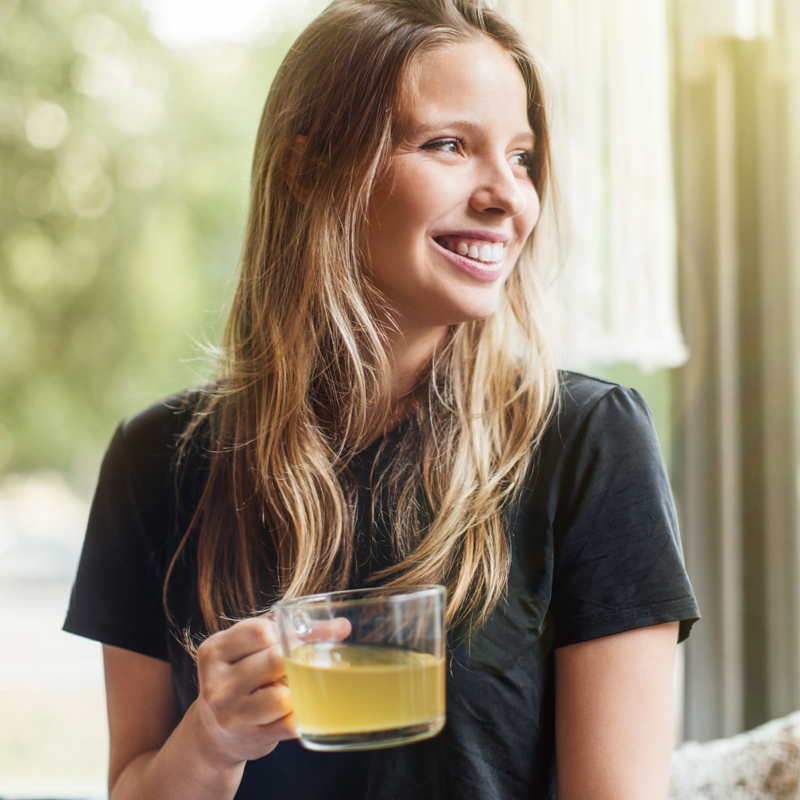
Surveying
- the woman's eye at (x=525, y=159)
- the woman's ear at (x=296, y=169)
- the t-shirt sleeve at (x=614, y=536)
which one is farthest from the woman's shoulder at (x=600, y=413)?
the woman's ear at (x=296, y=169)

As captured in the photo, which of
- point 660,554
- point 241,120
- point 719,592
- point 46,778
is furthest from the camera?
point 46,778

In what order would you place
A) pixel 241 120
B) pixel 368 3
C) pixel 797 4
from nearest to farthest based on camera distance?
pixel 368 3 < pixel 797 4 < pixel 241 120

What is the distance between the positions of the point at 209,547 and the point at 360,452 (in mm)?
224

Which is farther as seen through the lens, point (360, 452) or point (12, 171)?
point (12, 171)

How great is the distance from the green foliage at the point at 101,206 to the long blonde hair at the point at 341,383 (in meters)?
1.61

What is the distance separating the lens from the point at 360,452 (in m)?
0.92

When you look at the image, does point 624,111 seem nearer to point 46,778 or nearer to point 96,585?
point 96,585

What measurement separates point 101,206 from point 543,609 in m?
2.42

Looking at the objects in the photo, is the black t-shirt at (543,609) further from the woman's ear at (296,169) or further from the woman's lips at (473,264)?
the woman's ear at (296,169)

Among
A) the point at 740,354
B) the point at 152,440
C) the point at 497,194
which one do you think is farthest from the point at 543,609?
the point at 740,354

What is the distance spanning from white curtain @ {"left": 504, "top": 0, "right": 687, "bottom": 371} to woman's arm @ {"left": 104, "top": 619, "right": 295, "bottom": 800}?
927 millimetres

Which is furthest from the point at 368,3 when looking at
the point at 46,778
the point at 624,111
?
the point at 46,778

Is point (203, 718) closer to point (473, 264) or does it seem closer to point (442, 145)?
point (473, 264)

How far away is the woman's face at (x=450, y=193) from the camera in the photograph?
2.68 feet
